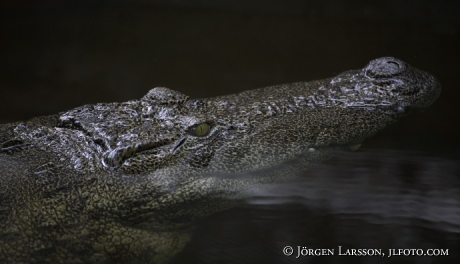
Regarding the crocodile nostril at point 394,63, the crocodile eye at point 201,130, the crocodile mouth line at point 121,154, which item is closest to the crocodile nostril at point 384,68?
the crocodile nostril at point 394,63

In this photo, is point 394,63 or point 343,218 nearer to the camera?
point 343,218

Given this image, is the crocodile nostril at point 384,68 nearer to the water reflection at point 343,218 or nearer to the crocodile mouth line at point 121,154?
the water reflection at point 343,218

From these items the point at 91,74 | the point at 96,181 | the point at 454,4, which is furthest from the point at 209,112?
the point at 454,4

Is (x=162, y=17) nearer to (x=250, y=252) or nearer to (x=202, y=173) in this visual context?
(x=202, y=173)

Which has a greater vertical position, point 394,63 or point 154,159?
point 394,63

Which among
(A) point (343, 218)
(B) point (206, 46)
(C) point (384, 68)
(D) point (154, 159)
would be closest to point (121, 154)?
(D) point (154, 159)

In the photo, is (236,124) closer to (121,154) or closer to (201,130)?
(201,130)
